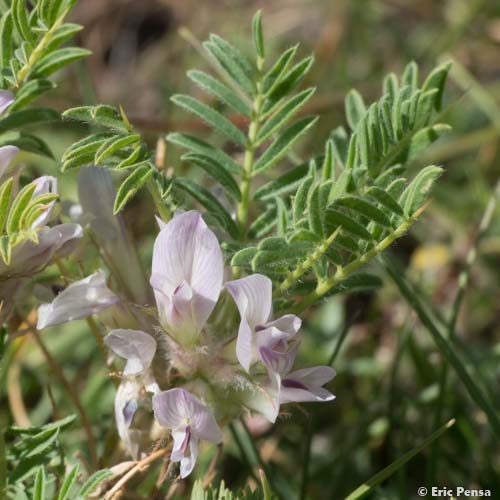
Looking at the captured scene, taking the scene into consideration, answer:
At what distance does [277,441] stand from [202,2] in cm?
210

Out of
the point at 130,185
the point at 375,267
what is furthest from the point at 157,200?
the point at 375,267

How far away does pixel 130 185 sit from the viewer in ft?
3.42

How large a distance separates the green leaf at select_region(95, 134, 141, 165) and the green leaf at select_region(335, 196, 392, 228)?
25 centimetres

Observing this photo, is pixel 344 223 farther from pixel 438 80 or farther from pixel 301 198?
pixel 438 80

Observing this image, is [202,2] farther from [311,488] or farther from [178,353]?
[178,353]

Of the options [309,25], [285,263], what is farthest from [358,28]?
[285,263]

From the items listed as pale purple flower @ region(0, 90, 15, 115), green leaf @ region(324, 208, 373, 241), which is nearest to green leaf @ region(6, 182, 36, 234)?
pale purple flower @ region(0, 90, 15, 115)

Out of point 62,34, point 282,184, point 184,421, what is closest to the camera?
point 184,421

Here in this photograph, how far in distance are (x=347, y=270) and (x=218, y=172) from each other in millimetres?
262

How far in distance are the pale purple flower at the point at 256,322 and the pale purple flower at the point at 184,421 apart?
0.25ft

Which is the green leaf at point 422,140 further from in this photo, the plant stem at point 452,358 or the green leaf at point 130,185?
the green leaf at point 130,185

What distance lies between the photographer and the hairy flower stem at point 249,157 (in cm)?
128

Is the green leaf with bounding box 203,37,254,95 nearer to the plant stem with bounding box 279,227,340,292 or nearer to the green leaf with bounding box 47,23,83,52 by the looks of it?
the green leaf with bounding box 47,23,83,52

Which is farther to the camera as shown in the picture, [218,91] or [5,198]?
[218,91]
